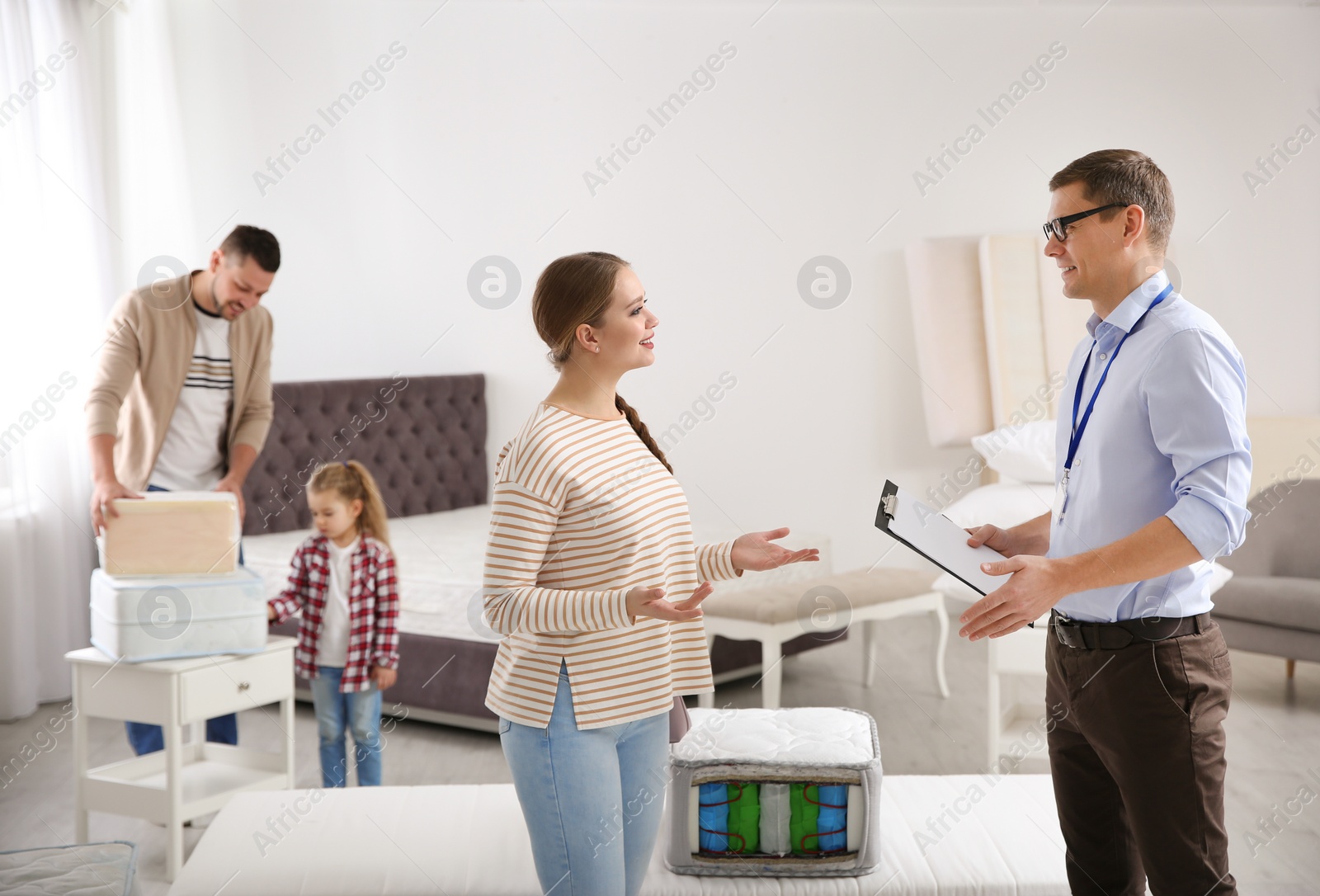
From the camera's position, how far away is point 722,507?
4996 mm

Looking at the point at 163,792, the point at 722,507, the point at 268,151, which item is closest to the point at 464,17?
the point at 268,151

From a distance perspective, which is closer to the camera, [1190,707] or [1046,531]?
[1190,707]

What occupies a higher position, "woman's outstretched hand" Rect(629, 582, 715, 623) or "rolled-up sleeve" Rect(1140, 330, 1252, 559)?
"rolled-up sleeve" Rect(1140, 330, 1252, 559)

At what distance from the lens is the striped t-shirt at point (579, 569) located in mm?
1337

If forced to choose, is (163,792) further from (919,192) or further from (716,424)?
(919,192)

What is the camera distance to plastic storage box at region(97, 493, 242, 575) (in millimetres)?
2506

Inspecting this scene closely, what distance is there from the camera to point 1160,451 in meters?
1.36

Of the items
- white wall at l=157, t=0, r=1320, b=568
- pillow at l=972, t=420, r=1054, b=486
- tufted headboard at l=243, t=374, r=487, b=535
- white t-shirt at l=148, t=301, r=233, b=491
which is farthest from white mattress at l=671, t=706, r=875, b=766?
white wall at l=157, t=0, r=1320, b=568

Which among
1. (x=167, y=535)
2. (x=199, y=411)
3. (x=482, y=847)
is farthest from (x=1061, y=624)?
(x=199, y=411)

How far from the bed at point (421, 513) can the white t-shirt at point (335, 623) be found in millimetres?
643

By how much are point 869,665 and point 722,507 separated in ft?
3.96

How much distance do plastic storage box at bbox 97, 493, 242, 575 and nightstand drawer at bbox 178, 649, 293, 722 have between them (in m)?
0.24

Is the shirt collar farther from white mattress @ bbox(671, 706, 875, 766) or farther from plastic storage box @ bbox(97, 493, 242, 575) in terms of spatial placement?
plastic storage box @ bbox(97, 493, 242, 575)

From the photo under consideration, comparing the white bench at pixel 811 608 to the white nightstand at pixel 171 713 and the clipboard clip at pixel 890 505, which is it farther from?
the clipboard clip at pixel 890 505
